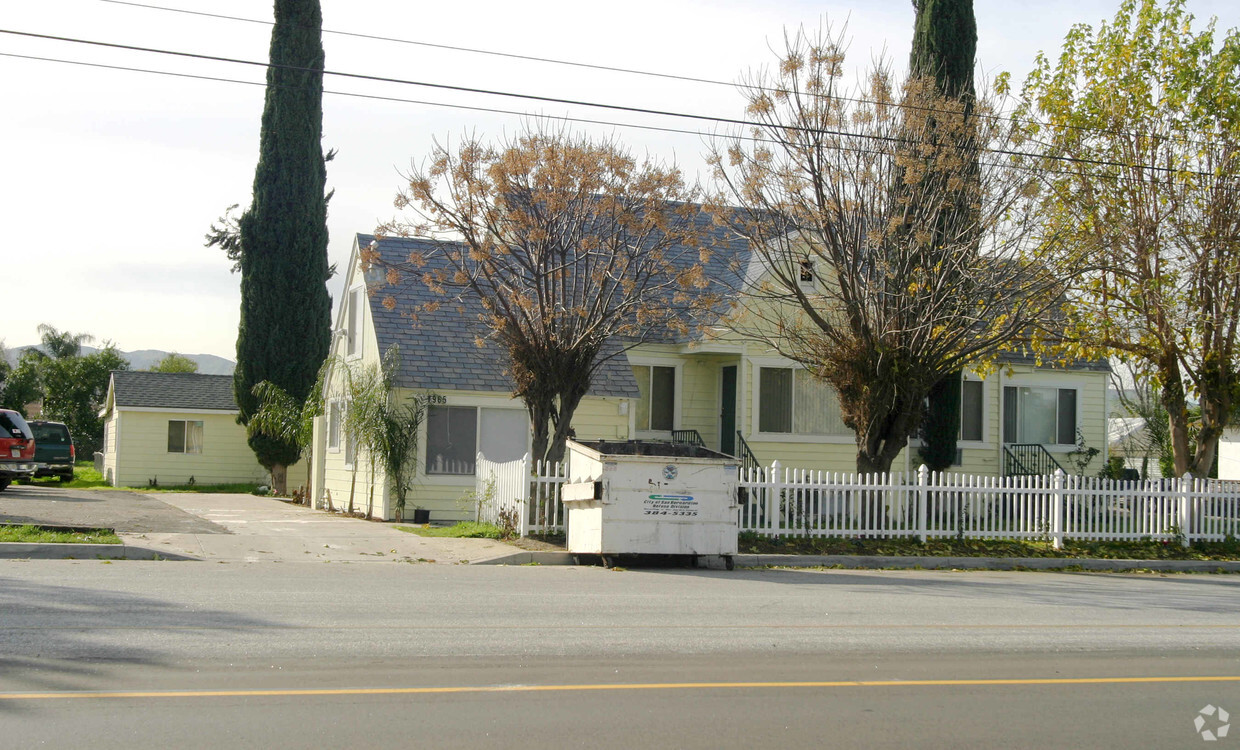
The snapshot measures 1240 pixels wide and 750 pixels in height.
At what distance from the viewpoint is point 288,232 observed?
31.5 m

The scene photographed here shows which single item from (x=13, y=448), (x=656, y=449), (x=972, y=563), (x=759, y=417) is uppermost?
(x=759, y=417)

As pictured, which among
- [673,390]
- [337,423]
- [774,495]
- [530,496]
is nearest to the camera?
[530,496]

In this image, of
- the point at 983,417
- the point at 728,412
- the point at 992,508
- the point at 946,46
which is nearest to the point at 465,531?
the point at 728,412

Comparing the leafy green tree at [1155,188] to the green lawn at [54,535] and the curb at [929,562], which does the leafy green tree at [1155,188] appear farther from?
the green lawn at [54,535]

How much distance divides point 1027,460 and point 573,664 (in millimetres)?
22093

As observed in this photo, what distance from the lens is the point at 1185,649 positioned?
31.7 ft

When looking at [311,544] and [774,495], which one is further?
[774,495]

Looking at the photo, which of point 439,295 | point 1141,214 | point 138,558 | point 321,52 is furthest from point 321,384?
point 1141,214

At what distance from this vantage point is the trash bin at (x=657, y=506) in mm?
14938

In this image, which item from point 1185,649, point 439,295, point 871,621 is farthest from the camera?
point 439,295

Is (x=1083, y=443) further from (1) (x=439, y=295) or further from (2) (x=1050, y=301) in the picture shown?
(1) (x=439, y=295)

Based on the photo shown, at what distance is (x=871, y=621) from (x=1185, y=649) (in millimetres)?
2748

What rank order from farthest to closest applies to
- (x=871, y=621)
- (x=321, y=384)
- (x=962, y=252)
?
(x=321, y=384) < (x=962, y=252) < (x=871, y=621)

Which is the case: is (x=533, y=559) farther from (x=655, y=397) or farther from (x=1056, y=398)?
(x=1056, y=398)
